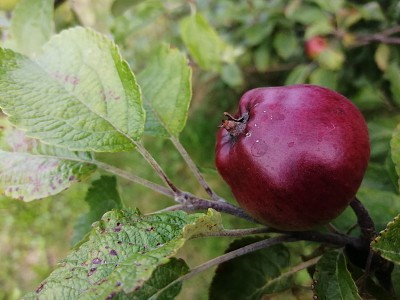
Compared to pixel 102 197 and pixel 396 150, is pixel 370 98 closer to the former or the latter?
pixel 396 150

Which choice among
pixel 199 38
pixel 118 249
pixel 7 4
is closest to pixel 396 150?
pixel 118 249

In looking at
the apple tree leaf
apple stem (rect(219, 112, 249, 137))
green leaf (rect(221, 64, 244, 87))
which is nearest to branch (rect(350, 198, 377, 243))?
apple stem (rect(219, 112, 249, 137))

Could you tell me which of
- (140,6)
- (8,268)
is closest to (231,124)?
(140,6)

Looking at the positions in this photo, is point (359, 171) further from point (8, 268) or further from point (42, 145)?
point (8, 268)

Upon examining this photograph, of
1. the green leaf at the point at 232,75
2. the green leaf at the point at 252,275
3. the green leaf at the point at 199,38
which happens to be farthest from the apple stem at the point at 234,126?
the green leaf at the point at 232,75

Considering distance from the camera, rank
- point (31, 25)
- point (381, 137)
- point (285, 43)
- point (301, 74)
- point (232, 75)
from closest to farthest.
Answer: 1. point (31, 25)
2. point (381, 137)
3. point (301, 74)
4. point (285, 43)
5. point (232, 75)

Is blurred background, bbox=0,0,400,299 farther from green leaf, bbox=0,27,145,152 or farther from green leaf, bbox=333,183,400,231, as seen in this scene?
green leaf, bbox=0,27,145,152
